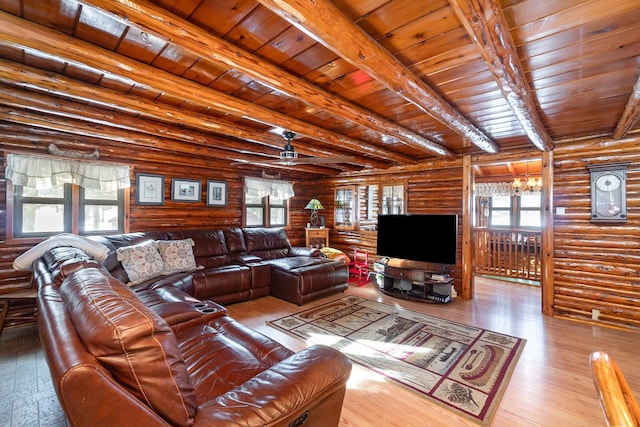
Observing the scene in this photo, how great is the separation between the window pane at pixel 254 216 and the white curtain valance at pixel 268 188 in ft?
1.22

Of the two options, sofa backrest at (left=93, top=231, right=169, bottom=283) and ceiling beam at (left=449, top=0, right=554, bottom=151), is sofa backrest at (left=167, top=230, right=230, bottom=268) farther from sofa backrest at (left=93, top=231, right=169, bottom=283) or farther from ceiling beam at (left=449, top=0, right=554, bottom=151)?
ceiling beam at (left=449, top=0, right=554, bottom=151)

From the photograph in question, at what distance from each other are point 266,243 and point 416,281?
2.76 metres

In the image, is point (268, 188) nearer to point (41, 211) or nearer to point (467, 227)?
point (41, 211)

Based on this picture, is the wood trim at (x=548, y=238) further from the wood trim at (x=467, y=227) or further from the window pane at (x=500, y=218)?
the window pane at (x=500, y=218)

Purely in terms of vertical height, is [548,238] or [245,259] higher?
Result: [548,238]

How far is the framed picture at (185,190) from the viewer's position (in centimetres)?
479

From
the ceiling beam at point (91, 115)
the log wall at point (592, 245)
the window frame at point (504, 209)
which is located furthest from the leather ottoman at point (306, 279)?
the window frame at point (504, 209)

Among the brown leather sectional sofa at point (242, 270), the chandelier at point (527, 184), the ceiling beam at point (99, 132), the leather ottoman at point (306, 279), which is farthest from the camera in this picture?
the chandelier at point (527, 184)

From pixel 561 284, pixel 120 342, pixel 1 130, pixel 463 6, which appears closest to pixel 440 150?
pixel 561 284

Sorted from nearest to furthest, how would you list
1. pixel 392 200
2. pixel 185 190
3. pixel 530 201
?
pixel 185 190 < pixel 392 200 < pixel 530 201

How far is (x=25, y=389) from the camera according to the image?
218 centimetres

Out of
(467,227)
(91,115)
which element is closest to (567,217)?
(467,227)

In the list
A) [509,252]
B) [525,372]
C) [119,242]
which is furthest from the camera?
[509,252]

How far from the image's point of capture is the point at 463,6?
1.22 metres
